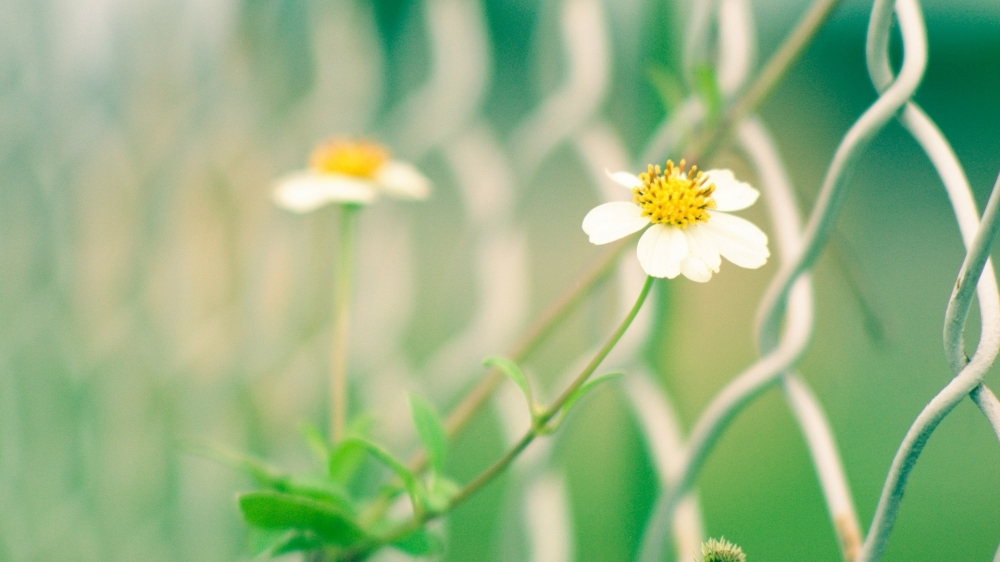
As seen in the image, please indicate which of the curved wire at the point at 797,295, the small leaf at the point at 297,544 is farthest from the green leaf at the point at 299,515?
the curved wire at the point at 797,295

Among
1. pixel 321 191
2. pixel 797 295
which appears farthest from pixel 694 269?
pixel 321 191

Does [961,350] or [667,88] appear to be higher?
[667,88]

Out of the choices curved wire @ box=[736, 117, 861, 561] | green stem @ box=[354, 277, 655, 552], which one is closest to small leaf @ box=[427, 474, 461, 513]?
green stem @ box=[354, 277, 655, 552]

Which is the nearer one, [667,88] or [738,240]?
[738,240]

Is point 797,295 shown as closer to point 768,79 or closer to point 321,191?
point 768,79

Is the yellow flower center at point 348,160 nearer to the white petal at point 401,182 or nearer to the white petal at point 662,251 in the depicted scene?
the white petal at point 401,182
